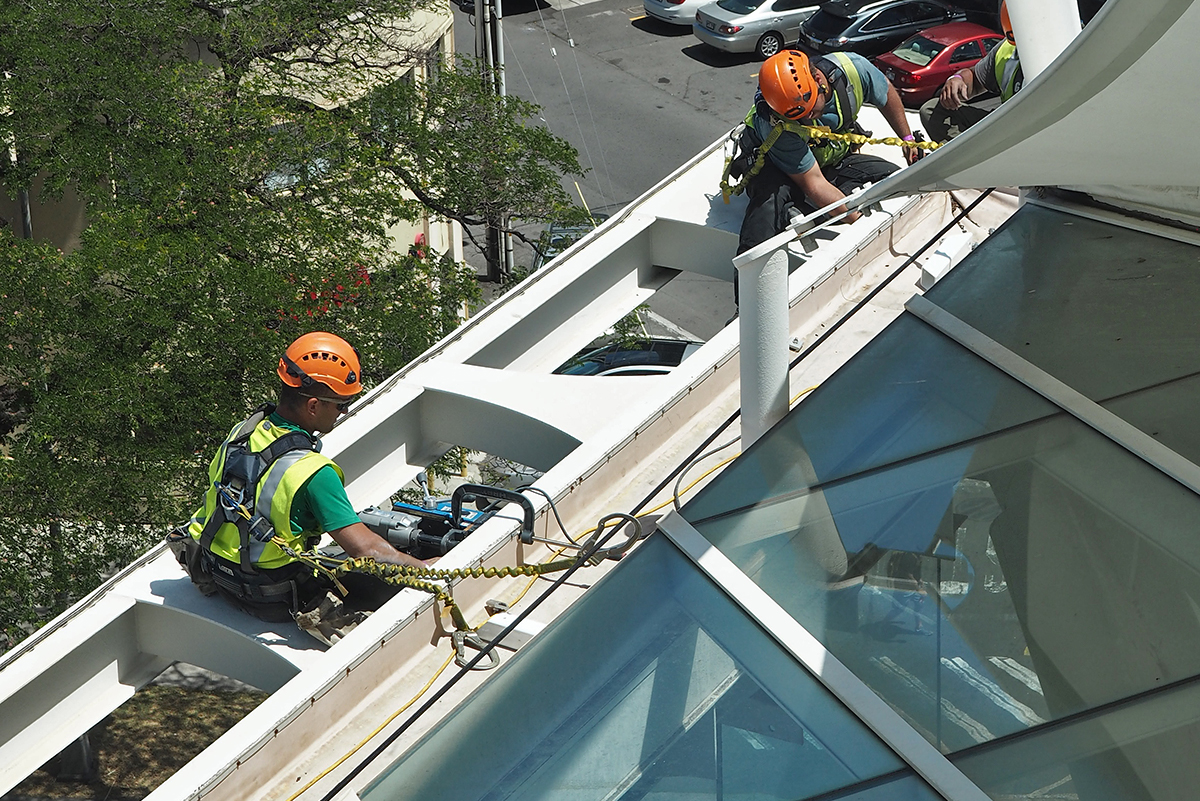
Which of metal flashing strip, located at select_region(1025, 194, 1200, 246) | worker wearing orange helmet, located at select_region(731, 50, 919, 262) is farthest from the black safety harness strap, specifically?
worker wearing orange helmet, located at select_region(731, 50, 919, 262)

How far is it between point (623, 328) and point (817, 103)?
8.19 meters

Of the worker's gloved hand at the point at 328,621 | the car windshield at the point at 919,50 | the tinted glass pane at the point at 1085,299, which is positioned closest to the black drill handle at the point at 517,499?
the worker's gloved hand at the point at 328,621

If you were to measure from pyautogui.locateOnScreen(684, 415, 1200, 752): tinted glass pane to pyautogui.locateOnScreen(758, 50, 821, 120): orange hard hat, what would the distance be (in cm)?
424

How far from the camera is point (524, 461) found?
813cm

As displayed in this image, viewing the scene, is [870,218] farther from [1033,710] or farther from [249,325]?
[249,325]

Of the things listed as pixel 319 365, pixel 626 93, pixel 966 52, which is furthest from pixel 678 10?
pixel 319 365

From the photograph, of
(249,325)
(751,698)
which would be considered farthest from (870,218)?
(249,325)

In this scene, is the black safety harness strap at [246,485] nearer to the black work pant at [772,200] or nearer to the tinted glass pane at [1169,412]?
the tinted glass pane at [1169,412]

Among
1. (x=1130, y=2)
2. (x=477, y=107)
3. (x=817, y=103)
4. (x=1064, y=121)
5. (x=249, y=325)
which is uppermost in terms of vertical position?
(x=1130, y=2)

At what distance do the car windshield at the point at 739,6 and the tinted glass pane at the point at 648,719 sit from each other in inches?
1097

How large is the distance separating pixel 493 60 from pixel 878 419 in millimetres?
14198

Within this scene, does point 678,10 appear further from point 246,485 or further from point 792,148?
point 246,485

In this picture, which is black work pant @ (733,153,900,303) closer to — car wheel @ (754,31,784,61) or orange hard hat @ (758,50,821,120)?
orange hard hat @ (758,50,821,120)

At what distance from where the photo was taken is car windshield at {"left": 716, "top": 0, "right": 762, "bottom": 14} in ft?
98.8
